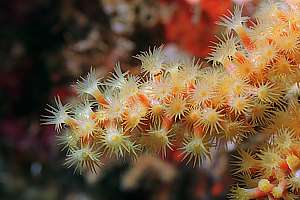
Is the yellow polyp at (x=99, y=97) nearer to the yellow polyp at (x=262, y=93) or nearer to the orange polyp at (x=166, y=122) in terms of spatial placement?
the orange polyp at (x=166, y=122)

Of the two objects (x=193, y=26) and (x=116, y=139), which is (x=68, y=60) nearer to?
(x=193, y=26)

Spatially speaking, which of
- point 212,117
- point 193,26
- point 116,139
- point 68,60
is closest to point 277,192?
point 212,117

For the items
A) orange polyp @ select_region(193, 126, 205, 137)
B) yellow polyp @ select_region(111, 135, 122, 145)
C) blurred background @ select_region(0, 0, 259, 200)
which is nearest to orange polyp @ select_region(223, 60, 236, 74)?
orange polyp @ select_region(193, 126, 205, 137)

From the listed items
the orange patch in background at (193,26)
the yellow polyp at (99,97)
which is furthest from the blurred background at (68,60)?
the yellow polyp at (99,97)

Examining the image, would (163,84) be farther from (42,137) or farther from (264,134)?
(42,137)

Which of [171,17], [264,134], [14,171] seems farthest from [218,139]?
[14,171]

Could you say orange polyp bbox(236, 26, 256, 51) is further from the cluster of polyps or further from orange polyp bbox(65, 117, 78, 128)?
orange polyp bbox(65, 117, 78, 128)
